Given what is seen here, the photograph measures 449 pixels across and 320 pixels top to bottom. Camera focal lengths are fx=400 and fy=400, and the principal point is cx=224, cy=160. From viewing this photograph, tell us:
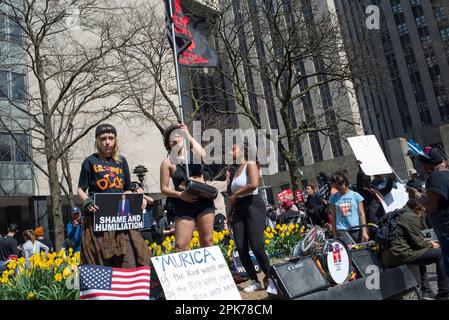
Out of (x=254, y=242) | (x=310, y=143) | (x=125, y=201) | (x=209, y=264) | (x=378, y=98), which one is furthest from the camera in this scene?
(x=378, y=98)

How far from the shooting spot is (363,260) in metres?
4.86

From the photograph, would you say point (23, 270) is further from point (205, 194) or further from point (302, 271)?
point (302, 271)

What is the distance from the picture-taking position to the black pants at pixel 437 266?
454 cm

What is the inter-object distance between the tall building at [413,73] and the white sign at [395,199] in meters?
43.8

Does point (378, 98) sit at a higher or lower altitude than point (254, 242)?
higher

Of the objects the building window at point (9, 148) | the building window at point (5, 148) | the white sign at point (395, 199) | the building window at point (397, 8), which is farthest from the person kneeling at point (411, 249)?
the building window at point (397, 8)

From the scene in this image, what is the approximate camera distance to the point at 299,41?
13.5 meters

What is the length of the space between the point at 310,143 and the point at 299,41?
35864 millimetres

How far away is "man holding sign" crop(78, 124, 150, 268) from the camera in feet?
12.5

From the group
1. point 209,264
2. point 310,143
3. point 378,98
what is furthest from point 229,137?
point 378,98

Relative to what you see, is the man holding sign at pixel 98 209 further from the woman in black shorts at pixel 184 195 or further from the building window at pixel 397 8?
the building window at pixel 397 8

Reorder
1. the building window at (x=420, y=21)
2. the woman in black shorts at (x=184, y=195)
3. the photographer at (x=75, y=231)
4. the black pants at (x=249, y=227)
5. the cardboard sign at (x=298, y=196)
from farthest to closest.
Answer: the building window at (x=420, y=21)
the cardboard sign at (x=298, y=196)
the photographer at (x=75, y=231)
the black pants at (x=249, y=227)
the woman in black shorts at (x=184, y=195)

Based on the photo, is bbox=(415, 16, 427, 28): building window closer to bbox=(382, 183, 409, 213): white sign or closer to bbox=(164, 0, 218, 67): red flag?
bbox=(382, 183, 409, 213): white sign

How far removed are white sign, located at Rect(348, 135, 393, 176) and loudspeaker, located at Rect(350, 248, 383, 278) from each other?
7.83 feet
